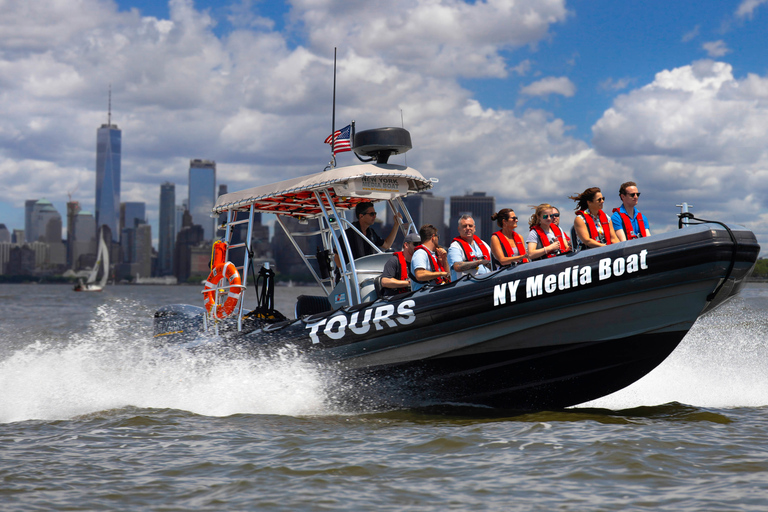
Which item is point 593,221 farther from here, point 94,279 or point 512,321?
point 94,279

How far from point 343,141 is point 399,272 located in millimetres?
1798

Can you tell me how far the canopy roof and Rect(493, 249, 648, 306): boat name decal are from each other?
1.72 metres

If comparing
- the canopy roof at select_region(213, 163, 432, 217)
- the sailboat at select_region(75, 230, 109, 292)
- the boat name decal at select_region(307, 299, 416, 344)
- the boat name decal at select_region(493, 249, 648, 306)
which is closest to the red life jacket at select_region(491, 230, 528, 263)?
the boat name decal at select_region(493, 249, 648, 306)

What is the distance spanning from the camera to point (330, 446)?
15.5 ft

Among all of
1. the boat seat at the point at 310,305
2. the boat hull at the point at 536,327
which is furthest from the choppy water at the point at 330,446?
the boat seat at the point at 310,305

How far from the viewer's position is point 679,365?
7.88 meters

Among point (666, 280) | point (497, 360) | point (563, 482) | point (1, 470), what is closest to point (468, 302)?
point (497, 360)

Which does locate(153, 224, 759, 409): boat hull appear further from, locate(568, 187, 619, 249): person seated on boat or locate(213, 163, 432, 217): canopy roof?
locate(213, 163, 432, 217): canopy roof

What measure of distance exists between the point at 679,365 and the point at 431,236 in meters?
3.78

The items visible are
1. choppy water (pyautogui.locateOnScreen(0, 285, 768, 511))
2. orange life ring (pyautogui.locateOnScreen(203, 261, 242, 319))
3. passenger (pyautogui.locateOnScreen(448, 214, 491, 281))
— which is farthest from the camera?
orange life ring (pyautogui.locateOnScreen(203, 261, 242, 319))

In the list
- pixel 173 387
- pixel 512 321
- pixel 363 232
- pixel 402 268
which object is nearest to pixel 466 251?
pixel 402 268

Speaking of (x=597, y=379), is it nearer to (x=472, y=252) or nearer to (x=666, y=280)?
(x=666, y=280)

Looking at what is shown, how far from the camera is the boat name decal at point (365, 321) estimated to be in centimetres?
564

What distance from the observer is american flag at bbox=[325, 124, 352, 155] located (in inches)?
281
